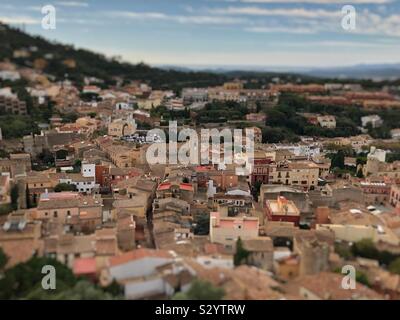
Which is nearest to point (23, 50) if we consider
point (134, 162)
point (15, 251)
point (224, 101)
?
point (224, 101)

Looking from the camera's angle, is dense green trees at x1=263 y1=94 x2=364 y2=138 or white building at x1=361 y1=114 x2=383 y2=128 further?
white building at x1=361 y1=114 x2=383 y2=128

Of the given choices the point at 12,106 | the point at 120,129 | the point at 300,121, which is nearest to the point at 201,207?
the point at 120,129

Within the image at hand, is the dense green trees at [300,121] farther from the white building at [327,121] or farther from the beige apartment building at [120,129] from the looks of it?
the beige apartment building at [120,129]

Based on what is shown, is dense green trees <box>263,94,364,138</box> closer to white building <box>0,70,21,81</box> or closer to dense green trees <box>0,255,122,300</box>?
dense green trees <box>0,255,122,300</box>

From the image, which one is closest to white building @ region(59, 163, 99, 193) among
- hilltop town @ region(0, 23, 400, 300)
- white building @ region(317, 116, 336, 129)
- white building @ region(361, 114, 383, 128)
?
hilltop town @ region(0, 23, 400, 300)

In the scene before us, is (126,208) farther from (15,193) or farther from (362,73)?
(362,73)

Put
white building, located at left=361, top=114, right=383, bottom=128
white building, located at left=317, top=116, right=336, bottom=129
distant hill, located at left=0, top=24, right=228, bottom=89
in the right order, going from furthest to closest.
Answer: distant hill, located at left=0, top=24, right=228, bottom=89 < white building, located at left=361, top=114, right=383, bottom=128 < white building, located at left=317, top=116, right=336, bottom=129

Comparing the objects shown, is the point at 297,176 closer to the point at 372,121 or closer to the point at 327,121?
the point at 327,121
